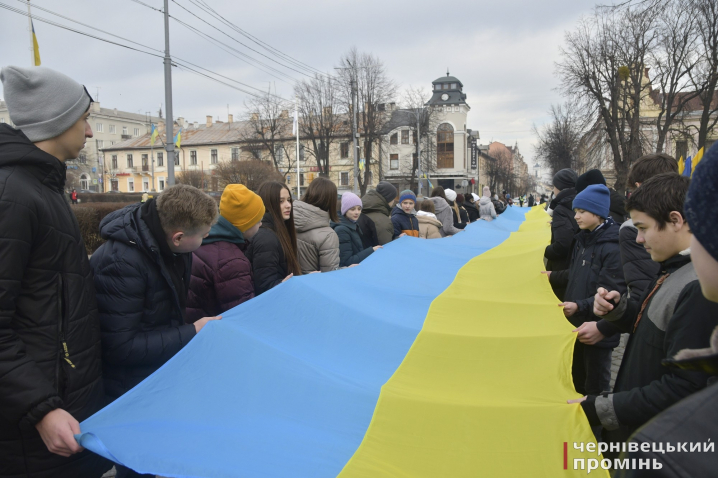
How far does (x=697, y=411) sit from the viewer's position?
0.84m

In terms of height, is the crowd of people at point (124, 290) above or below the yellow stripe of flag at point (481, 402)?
above

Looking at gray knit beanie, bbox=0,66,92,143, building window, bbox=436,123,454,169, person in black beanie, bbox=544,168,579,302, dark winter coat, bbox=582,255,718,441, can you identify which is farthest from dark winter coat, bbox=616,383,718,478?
building window, bbox=436,123,454,169

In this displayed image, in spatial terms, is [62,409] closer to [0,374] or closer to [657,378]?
[0,374]

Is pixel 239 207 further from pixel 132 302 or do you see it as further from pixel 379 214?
pixel 379 214

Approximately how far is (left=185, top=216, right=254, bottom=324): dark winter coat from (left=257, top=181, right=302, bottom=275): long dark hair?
2.44 feet

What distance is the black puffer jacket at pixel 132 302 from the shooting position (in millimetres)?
2447

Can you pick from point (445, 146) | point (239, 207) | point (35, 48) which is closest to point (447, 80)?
point (445, 146)

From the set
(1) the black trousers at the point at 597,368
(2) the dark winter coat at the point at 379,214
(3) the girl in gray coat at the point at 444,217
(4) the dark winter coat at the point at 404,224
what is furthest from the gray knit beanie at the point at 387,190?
(1) the black trousers at the point at 597,368

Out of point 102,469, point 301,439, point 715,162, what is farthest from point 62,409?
point 715,162

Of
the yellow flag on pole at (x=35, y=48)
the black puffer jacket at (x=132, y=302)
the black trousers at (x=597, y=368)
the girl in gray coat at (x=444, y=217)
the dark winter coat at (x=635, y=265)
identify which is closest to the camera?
the black puffer jacket at (x=132, y=302)

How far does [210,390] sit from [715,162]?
2.34 m

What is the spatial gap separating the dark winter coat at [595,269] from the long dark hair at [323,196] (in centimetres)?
235

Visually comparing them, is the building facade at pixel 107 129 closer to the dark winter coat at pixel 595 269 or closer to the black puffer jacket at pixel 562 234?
the black puffer jacket at pixel 562 234

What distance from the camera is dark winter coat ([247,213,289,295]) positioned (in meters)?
4.10
